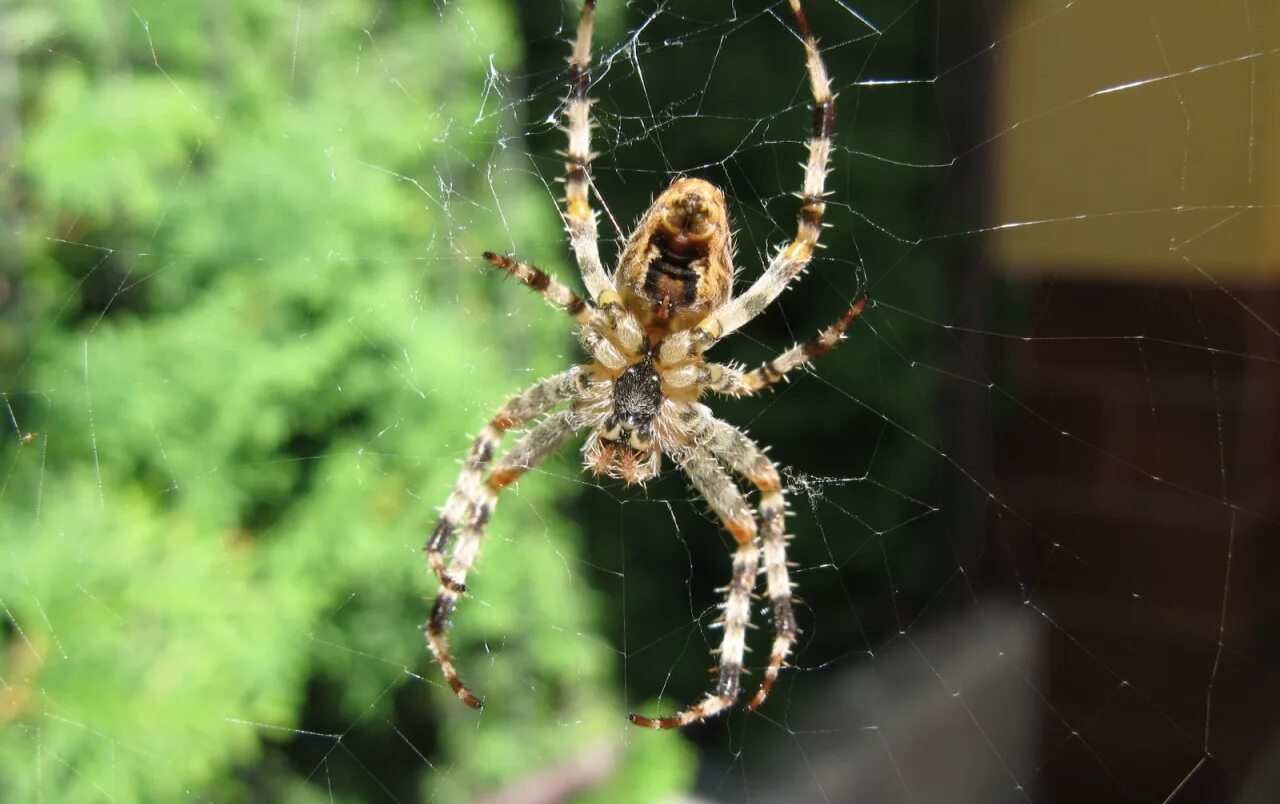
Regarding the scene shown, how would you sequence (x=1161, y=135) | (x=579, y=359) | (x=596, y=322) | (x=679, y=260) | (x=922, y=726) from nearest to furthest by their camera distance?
1. (x=679, y=260)
2. (x=596, y=322)
3. (x=1161, y=135)
4. (x=579, y=359)
5. (x=922, y=726)

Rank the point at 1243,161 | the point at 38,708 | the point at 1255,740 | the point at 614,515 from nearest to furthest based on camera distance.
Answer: the point at 38,708
the point at 1243,161
the point at 1255,740
the point at 614,515

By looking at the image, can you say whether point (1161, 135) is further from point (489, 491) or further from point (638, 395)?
point (489, 491)

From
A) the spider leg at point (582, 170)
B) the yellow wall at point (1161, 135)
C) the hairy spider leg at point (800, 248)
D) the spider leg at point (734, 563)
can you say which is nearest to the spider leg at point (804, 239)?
the hairy spider leg at point (800, 248)

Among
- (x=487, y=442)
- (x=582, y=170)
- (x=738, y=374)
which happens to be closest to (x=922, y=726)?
(x=738, y=374)

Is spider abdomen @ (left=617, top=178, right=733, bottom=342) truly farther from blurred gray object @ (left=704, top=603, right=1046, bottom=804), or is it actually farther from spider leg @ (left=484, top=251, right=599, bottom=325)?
blurred gray object @ (left=704, top=603, right=1046, bottom=804)

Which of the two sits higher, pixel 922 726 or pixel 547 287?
pixel 547 287

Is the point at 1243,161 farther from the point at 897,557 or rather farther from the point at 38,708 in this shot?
the point at 38,708

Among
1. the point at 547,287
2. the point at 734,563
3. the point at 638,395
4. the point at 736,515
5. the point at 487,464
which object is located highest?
the point at 547,287

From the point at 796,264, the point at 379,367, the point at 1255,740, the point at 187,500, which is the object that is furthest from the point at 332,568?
the point at 1255,740

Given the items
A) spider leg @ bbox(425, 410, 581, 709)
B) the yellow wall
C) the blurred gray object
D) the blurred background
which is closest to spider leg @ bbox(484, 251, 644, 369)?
spider leg @ bbox(425, 410, 581, 709)
